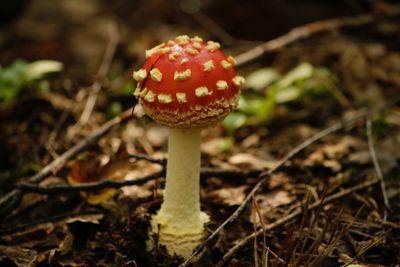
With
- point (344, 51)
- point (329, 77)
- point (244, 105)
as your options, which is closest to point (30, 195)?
point (244, 105)

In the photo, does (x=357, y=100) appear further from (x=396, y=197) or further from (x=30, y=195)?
(x=30, y=195)

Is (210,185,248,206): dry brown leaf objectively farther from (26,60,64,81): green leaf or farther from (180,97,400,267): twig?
(26,60,64,81): green leaf

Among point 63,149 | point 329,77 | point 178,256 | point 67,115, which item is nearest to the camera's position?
point 178,256

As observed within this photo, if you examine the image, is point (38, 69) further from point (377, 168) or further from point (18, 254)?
point (377, 168)

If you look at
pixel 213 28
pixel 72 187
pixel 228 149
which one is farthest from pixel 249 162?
pixel 213 28

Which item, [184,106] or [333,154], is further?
[333,154]

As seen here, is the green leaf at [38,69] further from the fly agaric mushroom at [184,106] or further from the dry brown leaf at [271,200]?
the dry brown leaf at [271,200]

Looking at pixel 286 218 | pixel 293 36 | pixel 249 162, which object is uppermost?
pixel 293 36

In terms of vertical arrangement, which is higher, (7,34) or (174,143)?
(7,34)
